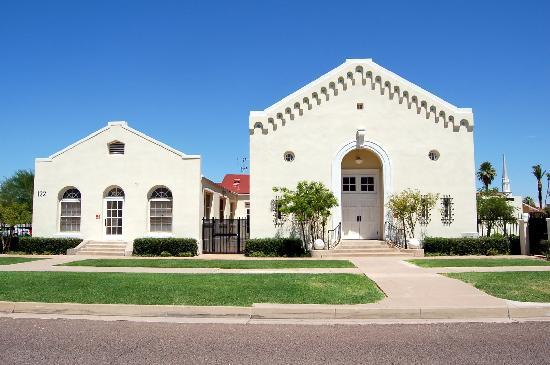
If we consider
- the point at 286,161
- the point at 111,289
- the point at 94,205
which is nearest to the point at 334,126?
the point at 286,161

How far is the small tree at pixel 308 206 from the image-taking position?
68.8 feet

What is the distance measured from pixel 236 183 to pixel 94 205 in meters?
24.0

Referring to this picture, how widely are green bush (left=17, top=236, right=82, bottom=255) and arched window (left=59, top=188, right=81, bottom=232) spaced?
→ 3.86ft

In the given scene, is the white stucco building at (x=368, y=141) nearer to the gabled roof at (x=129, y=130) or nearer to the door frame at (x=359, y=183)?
the door frame at (x=359, y=183)

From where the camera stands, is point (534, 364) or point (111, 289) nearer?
point (534, 364)

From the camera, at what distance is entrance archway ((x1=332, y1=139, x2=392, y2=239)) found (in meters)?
23.3

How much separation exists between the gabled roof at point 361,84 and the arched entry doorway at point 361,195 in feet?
10.1

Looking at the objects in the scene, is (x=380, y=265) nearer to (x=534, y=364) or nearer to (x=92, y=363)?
(x=534, y=364)

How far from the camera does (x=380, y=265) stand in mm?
16438

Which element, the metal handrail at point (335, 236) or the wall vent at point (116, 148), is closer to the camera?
the metal handrail at point (335, 236)


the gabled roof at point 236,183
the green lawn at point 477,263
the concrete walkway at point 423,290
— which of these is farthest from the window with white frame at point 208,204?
the gabled roof at point 236,183

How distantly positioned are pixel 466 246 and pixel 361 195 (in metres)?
5.44

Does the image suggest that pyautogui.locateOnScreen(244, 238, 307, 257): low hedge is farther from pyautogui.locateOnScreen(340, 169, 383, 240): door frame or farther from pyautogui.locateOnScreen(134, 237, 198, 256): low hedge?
pyautogui.locateOnScreen(340, 169, 383, 240): door frame

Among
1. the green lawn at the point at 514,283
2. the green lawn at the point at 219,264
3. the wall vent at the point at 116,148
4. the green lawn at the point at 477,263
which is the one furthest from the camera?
the wall vent at the point at 116,148
